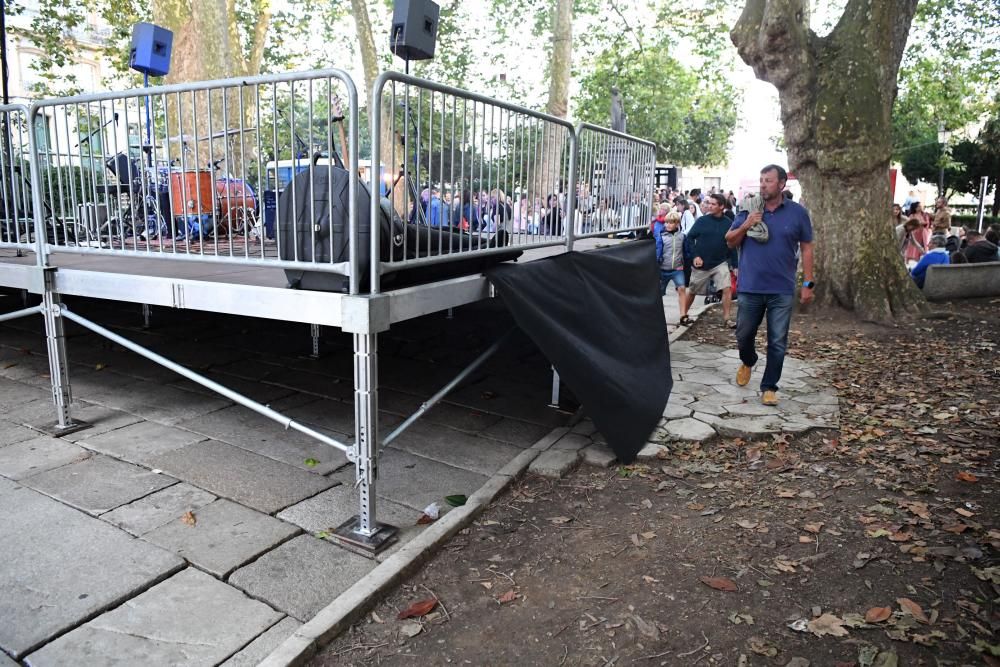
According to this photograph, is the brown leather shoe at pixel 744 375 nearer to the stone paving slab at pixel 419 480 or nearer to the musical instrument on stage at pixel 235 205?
the stone paving slab at pixel 419 480

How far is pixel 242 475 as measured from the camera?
4.19m

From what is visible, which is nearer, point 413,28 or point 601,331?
point 413,28

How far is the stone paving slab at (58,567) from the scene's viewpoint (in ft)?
8.98

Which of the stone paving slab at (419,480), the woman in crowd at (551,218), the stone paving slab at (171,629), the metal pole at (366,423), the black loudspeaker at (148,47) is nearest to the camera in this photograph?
the stone paving slab at (171,629)

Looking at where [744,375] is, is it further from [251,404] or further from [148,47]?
[148,47]

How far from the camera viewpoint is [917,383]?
6602mm

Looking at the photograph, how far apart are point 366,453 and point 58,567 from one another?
1.46 metres

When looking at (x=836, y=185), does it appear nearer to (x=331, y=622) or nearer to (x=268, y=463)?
(x=268, y=463)

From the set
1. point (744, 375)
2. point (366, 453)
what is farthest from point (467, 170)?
point (744, 375)

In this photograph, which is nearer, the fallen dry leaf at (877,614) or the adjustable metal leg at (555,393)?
the fallen dry leaf at (877,614)

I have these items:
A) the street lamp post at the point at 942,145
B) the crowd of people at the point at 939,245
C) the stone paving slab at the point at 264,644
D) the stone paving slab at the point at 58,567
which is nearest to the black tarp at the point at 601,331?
the stone paving slab at the point at 264,644

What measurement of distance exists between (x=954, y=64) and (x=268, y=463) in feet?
73.3

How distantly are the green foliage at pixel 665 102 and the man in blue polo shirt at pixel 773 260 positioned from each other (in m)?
17.6

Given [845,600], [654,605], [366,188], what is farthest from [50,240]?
[845,600]
